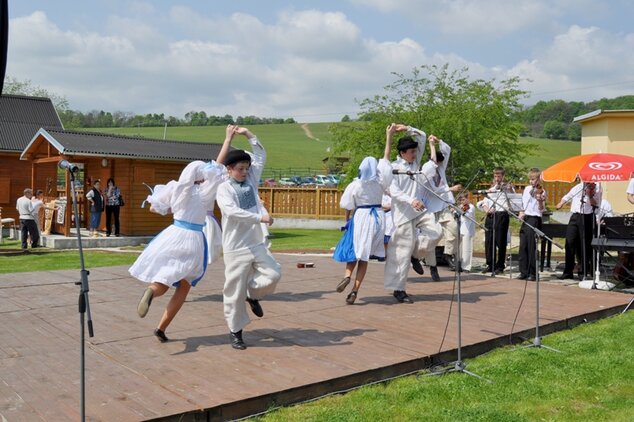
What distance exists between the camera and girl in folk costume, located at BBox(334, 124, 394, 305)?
28.2 feet

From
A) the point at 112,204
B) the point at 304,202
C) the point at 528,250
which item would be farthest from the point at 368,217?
the point at 304,202

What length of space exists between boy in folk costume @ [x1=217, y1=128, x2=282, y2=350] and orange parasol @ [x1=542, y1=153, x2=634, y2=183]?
249 inches

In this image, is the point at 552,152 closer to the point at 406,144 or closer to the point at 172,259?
the point at 406,144

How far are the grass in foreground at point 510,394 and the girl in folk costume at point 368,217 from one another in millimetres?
2467

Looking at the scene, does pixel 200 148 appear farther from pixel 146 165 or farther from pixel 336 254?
pixel 336 254

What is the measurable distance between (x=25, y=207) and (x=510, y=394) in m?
17.2

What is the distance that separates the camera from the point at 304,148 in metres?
82.0

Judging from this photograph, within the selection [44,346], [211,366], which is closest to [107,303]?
[44,346]

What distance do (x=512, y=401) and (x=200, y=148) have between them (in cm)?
2054

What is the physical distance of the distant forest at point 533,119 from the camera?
6670cm

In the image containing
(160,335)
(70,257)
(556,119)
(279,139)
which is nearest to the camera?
(160,335)

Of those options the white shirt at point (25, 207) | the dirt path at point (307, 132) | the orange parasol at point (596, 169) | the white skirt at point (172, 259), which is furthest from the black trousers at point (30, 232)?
the dirt path at point (307, 132)

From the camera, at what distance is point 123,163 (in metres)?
22.4

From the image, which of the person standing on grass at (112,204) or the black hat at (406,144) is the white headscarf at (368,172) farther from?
the person standing on grass at (112,204)
